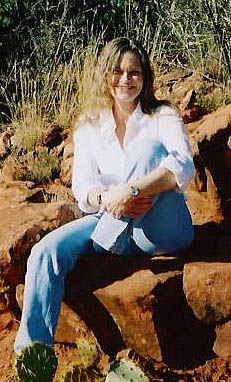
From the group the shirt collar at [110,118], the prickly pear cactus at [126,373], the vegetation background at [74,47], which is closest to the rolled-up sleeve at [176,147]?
the shirt collar at [110,118]

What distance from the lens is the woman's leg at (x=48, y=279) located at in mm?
3186

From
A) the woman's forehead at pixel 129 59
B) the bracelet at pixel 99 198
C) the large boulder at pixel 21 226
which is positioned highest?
the woman's forehead at pixel 129 59

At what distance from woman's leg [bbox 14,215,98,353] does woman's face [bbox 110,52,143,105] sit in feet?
2.14

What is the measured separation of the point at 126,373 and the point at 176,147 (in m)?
1.10

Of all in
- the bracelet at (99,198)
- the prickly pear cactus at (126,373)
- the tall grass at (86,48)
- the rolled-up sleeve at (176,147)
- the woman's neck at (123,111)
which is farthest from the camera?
the tall grass at (86,48)

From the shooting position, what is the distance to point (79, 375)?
10.1ft

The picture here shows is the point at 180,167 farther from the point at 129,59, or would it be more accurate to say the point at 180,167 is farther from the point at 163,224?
the point at 129,59

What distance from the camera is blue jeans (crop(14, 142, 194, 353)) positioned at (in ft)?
10.5

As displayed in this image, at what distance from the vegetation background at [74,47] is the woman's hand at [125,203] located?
2227 millimetres

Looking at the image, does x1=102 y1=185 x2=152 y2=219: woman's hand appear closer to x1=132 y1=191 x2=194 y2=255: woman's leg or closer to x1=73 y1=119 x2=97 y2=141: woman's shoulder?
x1=132 y1=191 x2=194 y2=255: woman's leg

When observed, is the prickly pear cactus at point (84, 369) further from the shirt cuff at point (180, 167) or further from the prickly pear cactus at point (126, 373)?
the shirt cuff at point (180, 167)

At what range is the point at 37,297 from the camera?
3248 millimetres

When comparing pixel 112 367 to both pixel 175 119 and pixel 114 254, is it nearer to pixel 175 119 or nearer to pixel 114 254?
pixel 114 254

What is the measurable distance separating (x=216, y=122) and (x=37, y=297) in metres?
1.54
